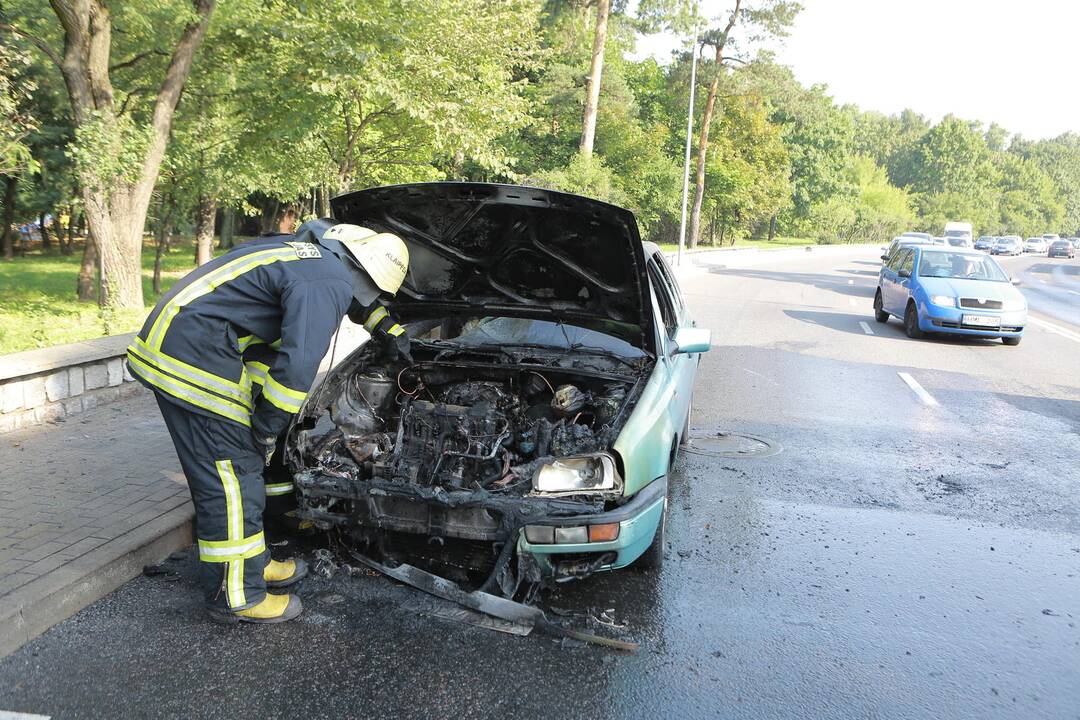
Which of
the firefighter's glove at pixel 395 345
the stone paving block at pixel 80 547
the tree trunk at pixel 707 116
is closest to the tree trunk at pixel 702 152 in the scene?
the tree trunk at pixel 707 116

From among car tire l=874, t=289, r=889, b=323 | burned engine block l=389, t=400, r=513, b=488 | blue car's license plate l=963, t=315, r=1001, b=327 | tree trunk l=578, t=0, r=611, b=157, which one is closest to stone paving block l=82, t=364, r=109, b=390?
burned engine block l=389, t=400, r=513, b=488

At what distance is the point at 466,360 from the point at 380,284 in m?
1.34

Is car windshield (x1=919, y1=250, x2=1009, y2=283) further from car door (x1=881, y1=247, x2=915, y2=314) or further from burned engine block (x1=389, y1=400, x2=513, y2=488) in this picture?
burned engine block (x1=389, y1=400, x2=513, y2=488)

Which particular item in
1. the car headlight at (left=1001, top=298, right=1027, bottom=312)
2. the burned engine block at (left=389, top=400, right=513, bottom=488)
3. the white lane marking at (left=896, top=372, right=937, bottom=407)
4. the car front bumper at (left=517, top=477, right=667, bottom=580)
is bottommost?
the white lane marking at (left=896, top=372, right=937, bottom=407)

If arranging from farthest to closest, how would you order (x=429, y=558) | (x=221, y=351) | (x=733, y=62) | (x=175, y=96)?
(x=733, y=62), (x=175, y=96), (x=429, y=558), (x=221, y=351)

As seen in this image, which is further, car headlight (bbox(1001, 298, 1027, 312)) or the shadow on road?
the shadow on road

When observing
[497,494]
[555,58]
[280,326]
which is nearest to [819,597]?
[497,494]

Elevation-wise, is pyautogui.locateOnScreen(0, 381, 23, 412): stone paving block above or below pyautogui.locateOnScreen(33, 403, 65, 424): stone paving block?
above

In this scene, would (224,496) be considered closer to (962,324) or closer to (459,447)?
(459,447)

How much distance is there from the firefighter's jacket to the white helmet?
0.53 feet

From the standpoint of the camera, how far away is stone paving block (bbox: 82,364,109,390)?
21.7 ft

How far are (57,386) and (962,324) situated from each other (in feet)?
39.8

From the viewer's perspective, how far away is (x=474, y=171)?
3481cm

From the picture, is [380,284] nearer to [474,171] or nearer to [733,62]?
[474,171]
